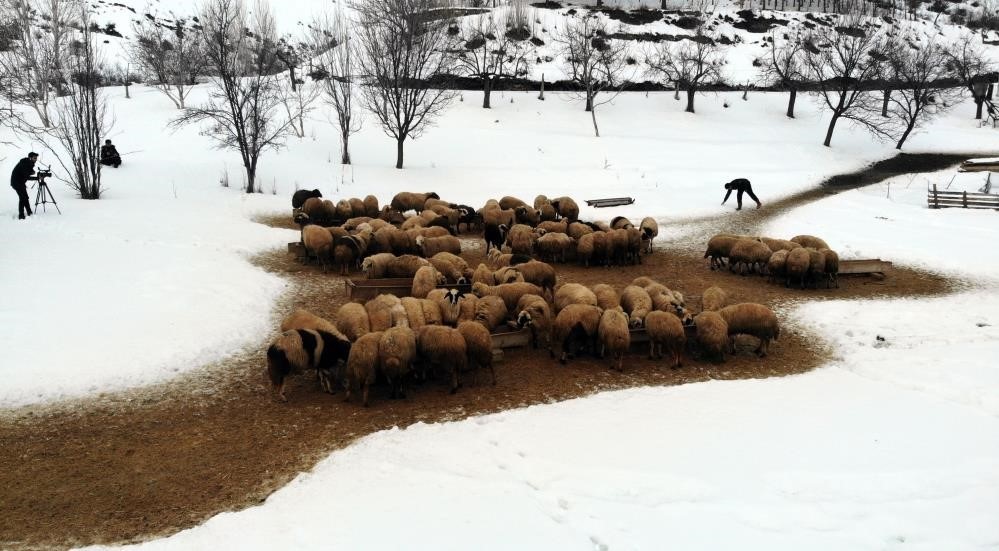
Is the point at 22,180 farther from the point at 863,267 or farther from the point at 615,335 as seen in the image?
the point at 863,267

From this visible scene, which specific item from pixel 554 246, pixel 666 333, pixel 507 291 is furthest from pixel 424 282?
pixel 554 246

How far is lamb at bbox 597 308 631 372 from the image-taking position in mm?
9703

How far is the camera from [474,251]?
696 inches

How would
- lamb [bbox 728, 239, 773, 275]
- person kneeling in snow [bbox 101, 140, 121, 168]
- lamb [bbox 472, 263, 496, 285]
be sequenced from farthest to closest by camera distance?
person kneeling in snow [bbox 101, 140, 121, 168] < lamb [bbox 728, 239, 773, 275] < lamb [bbox 472, 263, 496, 285]

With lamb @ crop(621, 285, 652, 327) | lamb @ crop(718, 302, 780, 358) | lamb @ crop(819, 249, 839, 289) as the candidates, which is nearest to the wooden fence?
lamb @ crop(819, 249, 839, 289)

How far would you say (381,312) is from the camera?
971 cm

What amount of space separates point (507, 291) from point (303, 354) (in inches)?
168

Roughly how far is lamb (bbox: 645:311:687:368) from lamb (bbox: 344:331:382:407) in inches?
186

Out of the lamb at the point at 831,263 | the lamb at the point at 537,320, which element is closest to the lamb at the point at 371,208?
the lamb at the point at 537,320

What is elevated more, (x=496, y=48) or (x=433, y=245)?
(x=496, y=48)

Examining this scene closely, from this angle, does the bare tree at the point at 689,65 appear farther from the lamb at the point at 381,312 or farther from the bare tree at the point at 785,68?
the lamb at the point at 381,312

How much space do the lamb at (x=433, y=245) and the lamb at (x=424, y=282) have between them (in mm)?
3034

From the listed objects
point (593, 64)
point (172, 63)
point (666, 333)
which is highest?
point (593, 64)

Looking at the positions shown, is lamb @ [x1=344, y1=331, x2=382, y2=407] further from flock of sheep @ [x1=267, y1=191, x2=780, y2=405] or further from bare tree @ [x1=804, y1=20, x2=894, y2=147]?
bare tree @ [x1=804, y1=20, x2=894, y2=147]
